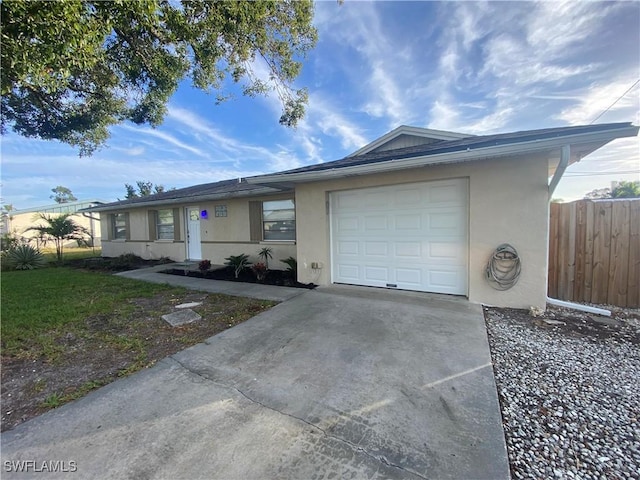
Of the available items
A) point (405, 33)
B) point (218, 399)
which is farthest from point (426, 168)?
point (218, 399)

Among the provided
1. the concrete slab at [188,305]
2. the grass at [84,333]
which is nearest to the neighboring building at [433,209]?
the grass at [84,333]

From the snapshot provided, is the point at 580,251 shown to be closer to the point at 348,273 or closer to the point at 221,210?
the point at 348,273

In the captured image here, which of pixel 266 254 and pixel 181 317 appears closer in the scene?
pixel 181 317

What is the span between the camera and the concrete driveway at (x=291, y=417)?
1645mm

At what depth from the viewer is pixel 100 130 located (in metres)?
7.37

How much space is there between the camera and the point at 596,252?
4.70m

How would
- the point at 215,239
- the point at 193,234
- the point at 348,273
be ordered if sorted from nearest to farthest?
1. the point at 348,273
2. the point at 215,239
3. the point at 193,234

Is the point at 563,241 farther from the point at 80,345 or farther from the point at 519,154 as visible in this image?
the point at 80,345

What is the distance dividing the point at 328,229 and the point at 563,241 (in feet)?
15.1

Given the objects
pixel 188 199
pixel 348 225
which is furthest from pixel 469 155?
pixel 188 199

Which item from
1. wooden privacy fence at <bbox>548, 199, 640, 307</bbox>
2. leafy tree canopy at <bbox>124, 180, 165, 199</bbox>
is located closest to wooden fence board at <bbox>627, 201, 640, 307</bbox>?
wooden privacy fence at <bbox>548, 199, 640, 307</bbox>

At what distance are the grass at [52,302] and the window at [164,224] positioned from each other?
11.3 feet

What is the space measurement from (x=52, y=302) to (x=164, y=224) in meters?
6.60

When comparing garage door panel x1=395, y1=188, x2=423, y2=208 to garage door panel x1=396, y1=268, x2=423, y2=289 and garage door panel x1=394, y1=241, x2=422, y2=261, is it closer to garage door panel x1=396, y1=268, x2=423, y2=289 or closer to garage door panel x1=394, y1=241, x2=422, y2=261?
garage door panel x1=394, y1=241, x2=422, y2=261
